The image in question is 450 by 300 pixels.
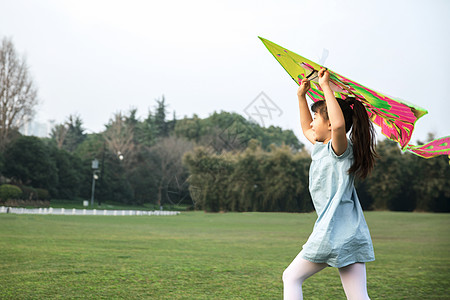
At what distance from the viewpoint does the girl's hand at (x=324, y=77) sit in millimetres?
2221

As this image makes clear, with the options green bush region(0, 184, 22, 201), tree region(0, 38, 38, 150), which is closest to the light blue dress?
green bush region(0, 184, 22, 201)

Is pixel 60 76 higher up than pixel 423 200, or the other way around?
pixel 60 76

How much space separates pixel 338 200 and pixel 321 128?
0.42 meters

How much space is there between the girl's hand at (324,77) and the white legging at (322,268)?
2.86ft

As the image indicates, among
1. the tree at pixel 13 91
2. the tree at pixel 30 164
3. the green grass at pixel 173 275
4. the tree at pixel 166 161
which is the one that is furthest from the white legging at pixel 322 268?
the tree at pixel 166 161

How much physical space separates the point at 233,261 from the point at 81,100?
4119cm

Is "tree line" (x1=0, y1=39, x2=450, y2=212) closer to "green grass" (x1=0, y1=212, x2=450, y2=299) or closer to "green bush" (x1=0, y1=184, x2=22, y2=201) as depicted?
"green bush" (x1=0, y1=184, x2=22, y2=201)

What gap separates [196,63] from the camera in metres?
44.4

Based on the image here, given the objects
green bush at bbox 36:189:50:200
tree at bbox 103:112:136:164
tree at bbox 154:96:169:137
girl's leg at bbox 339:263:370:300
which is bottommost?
girl's leg at bbox 339:263:370:300

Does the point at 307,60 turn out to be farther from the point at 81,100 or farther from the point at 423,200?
the point at 81,100

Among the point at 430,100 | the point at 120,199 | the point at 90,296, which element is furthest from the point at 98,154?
the point at 90,296

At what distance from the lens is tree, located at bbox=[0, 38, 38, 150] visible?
78.3 feet

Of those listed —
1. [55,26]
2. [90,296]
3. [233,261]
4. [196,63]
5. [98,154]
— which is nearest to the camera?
[90,296]

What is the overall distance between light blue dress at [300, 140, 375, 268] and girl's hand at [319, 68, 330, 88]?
0.30 m
